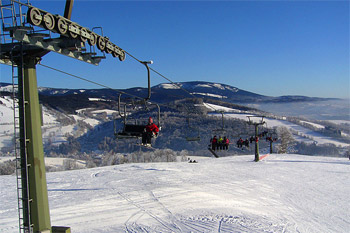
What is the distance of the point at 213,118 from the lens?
100000 mm

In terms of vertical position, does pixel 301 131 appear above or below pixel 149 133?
below

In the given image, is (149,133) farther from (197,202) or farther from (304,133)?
(304,133)

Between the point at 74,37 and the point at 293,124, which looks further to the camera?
the point at 293,124

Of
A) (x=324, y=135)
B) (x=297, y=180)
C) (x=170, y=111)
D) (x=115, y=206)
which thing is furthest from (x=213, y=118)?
(x=115, y=206)

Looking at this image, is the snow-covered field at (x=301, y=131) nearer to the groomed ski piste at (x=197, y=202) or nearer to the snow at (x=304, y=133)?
the snow at (x=304, y=133)

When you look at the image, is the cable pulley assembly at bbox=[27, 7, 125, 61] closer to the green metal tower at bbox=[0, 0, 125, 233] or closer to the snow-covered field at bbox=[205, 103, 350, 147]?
the green metal tower at bbox=[0, 0, 125, 233]

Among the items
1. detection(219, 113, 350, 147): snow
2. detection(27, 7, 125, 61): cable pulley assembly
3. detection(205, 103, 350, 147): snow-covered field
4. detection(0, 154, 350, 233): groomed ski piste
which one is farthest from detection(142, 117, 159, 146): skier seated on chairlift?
detection(219, 113, 350, 147): snow

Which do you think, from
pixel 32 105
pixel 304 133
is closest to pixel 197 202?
pixel 32 105

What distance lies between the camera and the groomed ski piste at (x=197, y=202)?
13.3m

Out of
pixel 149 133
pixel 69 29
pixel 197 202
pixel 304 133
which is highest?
pixel 69 29

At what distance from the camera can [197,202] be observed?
17.0m

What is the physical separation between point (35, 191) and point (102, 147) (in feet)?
257

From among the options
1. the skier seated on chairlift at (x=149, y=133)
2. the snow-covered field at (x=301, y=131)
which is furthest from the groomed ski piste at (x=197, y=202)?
the snow-covered field at (x=301, y=131)

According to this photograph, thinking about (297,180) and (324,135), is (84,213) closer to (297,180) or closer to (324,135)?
(297,180)
